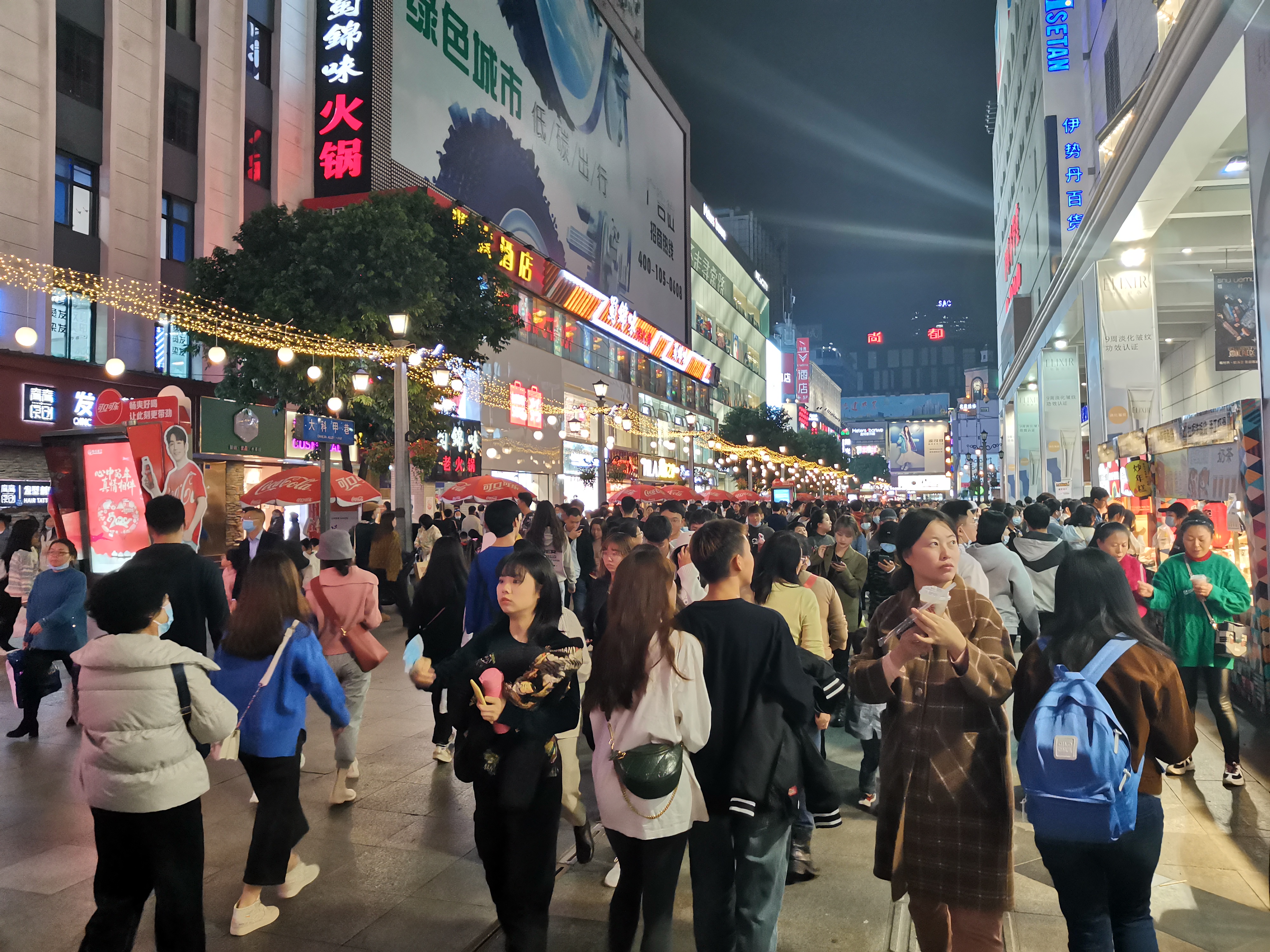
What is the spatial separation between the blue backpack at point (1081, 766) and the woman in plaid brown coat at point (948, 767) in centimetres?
15

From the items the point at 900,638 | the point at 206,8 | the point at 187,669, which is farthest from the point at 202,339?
the point at 900,638

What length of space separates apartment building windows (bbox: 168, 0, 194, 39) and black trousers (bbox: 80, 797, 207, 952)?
25873 millimetres

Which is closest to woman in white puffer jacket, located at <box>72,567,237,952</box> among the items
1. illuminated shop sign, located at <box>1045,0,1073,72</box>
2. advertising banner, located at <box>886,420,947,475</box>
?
illuminated shop sign, located at <box>1045,0,1073,72</box>

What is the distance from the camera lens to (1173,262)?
20.8 metres

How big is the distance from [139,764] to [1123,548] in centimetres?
648

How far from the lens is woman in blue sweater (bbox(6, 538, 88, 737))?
7586 mm

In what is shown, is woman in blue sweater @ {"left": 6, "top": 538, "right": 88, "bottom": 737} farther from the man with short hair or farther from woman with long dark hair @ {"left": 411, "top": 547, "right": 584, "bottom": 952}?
woman with long dark hair @ {"left": 411, "top": 547, "right": 584, "bottom": 952}

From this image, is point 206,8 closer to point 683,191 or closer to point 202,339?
point 202,339

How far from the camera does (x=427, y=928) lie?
4258mm

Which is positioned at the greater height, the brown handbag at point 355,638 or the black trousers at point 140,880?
the brown handbag at point 355,638

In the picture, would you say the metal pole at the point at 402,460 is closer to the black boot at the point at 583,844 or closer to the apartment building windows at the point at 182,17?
the black boot at the point at 583,844

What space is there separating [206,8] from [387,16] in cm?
559

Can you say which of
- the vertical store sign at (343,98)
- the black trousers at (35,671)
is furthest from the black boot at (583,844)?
the vertical store sign at (343,98)

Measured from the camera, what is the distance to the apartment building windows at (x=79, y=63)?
20234mm
